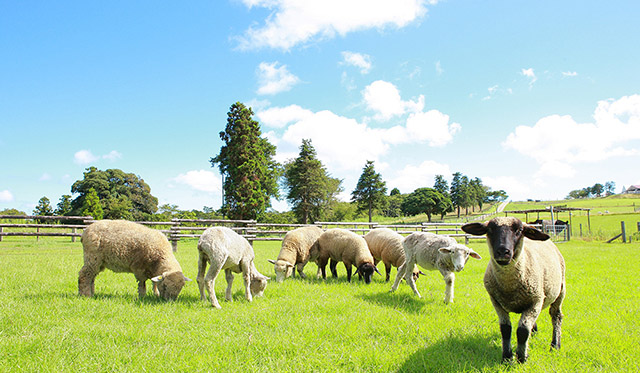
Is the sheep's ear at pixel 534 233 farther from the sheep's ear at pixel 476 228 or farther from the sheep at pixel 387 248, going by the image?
the sheep at pixel 387 248

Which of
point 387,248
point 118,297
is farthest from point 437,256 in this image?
point 118,297

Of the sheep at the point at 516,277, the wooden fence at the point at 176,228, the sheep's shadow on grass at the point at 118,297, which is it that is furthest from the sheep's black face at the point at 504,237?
the wooden fence at the point at 176,228

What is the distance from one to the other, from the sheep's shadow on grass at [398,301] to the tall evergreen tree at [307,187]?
37839 millimetres

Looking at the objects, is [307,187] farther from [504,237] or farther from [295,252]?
[504,237]

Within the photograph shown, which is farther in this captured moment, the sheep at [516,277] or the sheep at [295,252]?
the sheep at [295,252]

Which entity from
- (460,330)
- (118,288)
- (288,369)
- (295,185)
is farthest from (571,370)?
(295,185)

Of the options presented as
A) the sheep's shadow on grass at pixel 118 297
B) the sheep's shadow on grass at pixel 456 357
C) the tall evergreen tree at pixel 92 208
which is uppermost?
the tall evergreen tree at pixel 92 208

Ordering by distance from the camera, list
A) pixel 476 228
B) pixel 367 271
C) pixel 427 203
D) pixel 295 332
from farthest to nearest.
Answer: pixel 427 203
pixel 367 271
pixel 295 332
pixel 476 228

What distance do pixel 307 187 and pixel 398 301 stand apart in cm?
3858

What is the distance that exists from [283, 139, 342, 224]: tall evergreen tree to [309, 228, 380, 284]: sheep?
1369 inches

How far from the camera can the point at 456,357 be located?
3.78 meters

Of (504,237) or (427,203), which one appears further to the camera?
(427,203)

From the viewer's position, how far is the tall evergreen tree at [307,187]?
44.9 meters

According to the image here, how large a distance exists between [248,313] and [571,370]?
13.9ft
